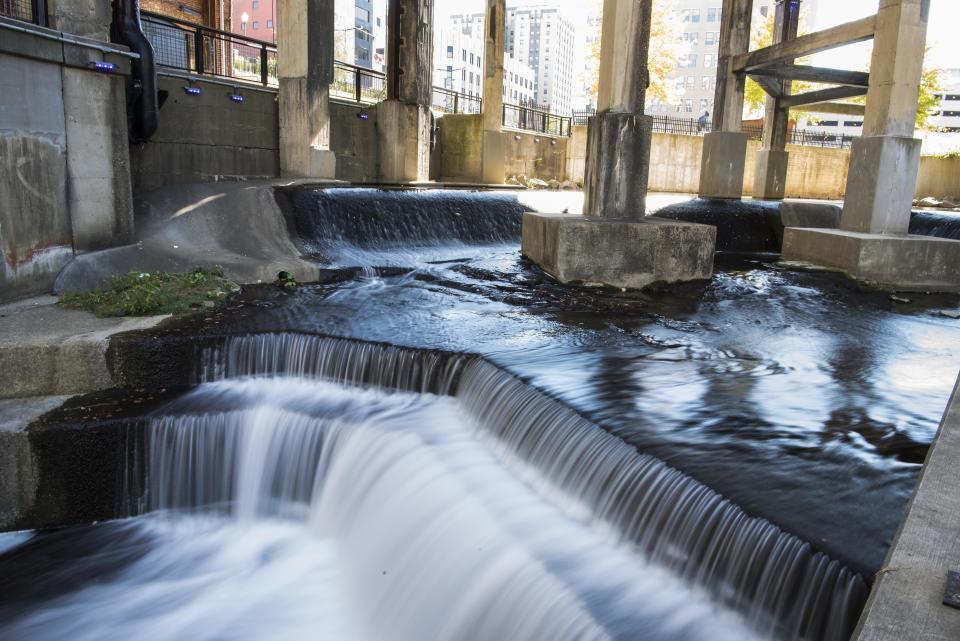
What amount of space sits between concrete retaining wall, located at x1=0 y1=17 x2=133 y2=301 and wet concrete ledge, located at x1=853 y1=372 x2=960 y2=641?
795 cm

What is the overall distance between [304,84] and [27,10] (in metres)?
8.08

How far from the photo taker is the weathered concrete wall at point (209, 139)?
13.3m

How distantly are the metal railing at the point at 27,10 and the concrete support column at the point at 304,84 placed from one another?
26.3 feet

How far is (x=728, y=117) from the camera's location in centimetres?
2169

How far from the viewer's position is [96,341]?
6.42m

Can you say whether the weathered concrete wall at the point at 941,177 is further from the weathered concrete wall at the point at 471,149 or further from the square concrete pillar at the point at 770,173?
the weathered concrete wall at the point at 471,149

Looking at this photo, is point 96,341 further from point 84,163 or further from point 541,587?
point 541,587

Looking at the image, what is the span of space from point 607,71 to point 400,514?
7.87 metres

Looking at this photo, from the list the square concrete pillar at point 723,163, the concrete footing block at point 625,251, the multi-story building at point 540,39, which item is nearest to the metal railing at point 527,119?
the square concrete pillar at point 723,163

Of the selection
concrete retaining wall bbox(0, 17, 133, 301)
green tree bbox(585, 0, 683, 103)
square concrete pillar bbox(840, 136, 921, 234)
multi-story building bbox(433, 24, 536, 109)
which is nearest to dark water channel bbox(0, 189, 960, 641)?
concrete retaining wall bbox(0, 17, 133, 301)

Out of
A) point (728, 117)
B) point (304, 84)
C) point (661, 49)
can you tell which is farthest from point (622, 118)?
point (661, 49)

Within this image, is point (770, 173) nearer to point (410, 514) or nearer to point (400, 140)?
point (400, 140)

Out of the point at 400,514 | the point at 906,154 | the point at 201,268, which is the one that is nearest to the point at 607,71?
the point at 906,154

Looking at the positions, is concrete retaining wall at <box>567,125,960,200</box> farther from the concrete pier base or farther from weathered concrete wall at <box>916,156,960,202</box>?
the concrete pier base
